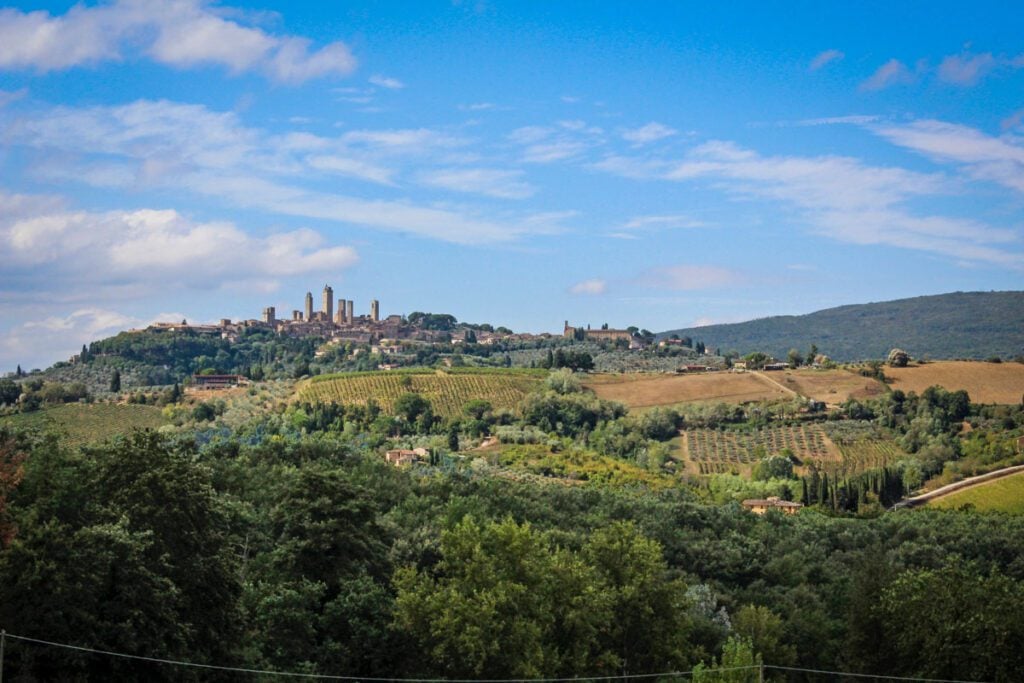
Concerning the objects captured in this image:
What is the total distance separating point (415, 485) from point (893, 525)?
975 inches

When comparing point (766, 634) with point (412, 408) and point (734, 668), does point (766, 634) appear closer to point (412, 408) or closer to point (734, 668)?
point (734, 668)

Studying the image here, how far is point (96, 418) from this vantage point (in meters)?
107

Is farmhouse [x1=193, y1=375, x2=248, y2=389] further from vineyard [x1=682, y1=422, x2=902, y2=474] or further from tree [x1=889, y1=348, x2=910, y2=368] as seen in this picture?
tree [x1=889, y1=348, x2=910, y2=368]

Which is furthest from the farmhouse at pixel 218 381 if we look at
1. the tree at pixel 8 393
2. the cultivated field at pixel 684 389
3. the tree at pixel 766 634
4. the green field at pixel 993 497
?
the tree at pixel 766 634

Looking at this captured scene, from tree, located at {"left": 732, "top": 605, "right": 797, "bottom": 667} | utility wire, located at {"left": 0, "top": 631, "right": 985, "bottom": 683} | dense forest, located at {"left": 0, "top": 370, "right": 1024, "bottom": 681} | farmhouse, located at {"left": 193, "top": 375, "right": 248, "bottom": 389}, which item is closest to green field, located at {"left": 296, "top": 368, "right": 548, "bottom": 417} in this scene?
farmhouse, located at {"left": 193, "top": 375, "right": 248, "bottom": 389}

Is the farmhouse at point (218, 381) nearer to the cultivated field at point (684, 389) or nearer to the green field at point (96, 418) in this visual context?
the green field at point (96, 418)

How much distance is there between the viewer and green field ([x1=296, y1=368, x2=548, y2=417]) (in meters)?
130

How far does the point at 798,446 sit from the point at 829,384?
25146 mm

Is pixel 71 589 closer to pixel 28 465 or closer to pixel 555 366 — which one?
pixel 28 465

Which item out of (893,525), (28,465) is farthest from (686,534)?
(28,465)

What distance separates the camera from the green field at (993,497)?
78125 millimetres

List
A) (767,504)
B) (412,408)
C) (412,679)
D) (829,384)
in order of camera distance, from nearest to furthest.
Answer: (412,679)
(767,504)
(412,408)
(829,384)

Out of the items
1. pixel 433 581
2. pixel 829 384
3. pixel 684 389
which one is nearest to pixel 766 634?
pixel 433 581

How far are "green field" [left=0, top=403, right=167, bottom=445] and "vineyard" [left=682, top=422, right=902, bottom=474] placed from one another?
158 ft
